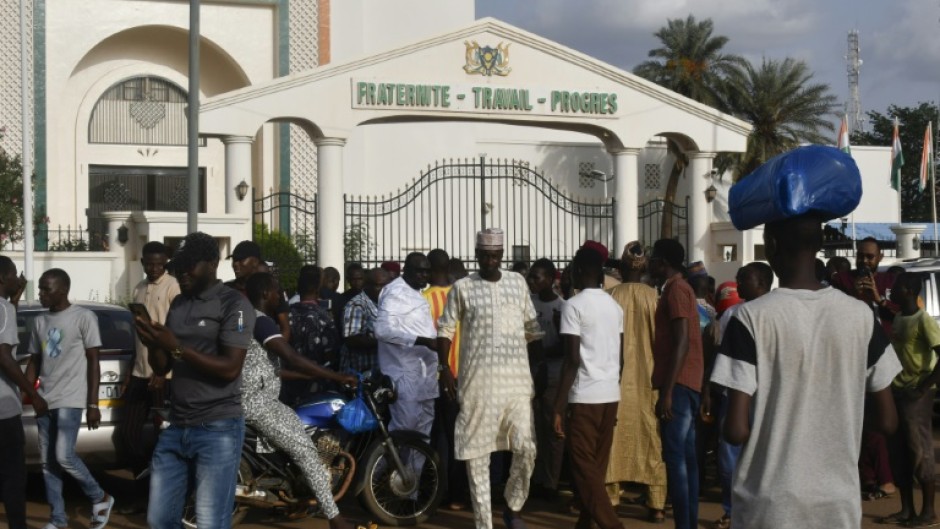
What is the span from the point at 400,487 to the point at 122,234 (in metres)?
14.5

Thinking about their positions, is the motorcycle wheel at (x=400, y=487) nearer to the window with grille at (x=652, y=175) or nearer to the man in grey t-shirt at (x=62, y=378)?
the man in grey t-shirt at (x=62, y=378)

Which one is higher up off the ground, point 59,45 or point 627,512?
point 59,45

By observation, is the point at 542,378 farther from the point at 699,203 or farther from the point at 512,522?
the point at 699,203

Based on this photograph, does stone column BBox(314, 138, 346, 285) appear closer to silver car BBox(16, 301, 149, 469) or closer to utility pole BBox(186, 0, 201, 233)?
utility pole BBox(186, 0, 201, 233)

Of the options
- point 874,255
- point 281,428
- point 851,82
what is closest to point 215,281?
point 281,428

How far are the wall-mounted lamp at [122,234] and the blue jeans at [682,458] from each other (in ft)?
52.1

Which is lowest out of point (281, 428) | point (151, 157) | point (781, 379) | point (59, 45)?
point (281, 428)

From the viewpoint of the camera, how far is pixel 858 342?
4.02m

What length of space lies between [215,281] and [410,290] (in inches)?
130

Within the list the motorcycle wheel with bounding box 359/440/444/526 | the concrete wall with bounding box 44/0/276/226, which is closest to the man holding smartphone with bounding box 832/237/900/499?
the motorcycle wheel with bounding box 359/440/444/526

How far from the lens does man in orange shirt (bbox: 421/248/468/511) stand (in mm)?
9516

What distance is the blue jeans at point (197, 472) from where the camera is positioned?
19.0 feet

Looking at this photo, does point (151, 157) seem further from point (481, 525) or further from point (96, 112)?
point (481, 525)

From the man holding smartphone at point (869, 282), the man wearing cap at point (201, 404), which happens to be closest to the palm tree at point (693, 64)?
the man holding smartphone at point (869, 282)
